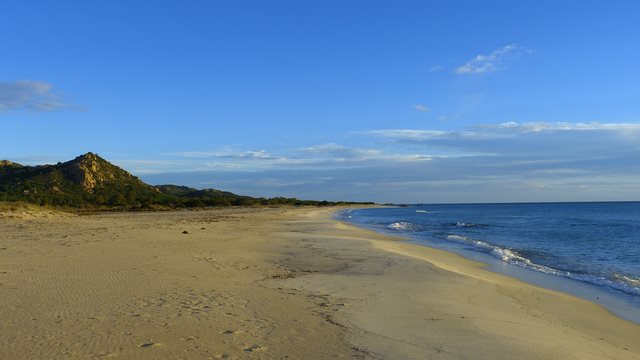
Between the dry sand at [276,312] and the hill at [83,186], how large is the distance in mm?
53855

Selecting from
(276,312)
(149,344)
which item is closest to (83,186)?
(276,312)

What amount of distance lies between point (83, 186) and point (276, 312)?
73.8 metres

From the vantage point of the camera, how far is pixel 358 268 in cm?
1573

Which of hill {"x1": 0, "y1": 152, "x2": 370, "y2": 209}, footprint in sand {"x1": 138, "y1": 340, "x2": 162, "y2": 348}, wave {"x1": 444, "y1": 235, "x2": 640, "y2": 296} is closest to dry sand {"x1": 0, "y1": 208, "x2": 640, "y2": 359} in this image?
footprint in sand {"x1": 138, "y1": 340, "x2": 162, "y2": 348}

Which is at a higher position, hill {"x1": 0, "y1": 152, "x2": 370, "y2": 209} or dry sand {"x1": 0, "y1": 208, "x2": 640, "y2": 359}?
hill {"x1": 0, "y1": 152, "x2": 370, "y2": 209}

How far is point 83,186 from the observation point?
7400cm

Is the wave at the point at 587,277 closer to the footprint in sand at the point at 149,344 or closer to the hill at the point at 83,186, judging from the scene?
the footprint in sand at the point at 149,344

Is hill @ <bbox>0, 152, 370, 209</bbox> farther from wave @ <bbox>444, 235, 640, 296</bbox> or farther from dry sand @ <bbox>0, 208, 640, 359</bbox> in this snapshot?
wave @ <bbox>444, 235, 640, 296</bbox>

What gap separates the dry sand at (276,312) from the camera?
6828 mm

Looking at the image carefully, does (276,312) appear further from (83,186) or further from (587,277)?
(83,186)

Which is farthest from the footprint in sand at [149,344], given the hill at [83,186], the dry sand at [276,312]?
the hill at [83,186]

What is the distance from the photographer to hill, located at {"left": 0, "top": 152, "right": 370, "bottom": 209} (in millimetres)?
65875

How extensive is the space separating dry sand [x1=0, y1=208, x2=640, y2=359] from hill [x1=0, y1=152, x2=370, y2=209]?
53855mm

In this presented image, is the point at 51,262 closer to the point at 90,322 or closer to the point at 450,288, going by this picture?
the point at 90,322
